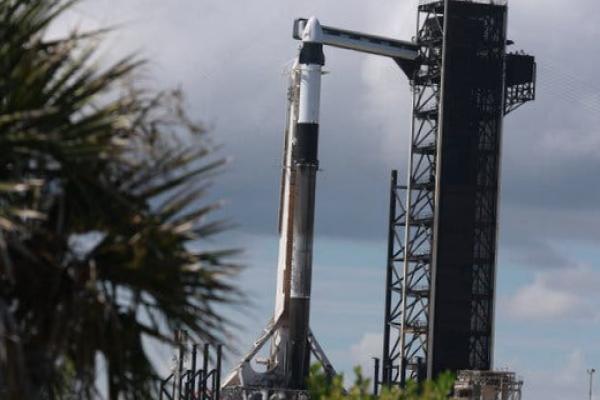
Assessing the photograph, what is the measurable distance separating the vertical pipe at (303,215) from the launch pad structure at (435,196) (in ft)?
0.21

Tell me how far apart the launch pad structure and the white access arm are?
0.29ft

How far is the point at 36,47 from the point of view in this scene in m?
16.2

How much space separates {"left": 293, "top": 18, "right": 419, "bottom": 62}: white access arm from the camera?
105375mm

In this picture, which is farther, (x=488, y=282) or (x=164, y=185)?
(x=488, y=282)

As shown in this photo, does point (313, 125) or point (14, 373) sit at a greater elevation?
Answer: point (313, 125)

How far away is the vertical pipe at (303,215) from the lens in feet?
341

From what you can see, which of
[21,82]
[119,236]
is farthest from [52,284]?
[21,82]

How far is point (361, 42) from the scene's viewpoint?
356ft

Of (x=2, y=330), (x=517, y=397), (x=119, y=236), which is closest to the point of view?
(x=2, y=330)

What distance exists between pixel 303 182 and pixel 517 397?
18.7 metres

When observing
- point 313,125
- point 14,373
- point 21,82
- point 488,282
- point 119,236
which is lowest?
point 14,373

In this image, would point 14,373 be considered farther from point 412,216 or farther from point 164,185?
point 412,216

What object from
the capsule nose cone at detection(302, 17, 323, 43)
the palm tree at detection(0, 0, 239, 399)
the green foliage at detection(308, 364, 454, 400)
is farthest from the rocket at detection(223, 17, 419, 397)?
the palm tree at detection(0, 0, 239, 399)

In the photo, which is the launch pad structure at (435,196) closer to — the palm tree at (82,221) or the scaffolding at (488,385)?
the scaffolding at (488,385)
